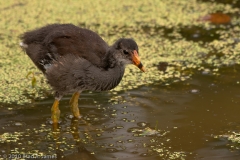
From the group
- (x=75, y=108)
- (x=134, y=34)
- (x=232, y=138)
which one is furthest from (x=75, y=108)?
(x=134, y=34)

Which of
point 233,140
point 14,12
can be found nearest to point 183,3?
point 14,12

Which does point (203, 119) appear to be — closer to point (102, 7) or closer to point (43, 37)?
point (43, 37)

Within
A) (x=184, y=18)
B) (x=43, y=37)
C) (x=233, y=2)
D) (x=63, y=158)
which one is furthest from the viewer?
(x=233, y=2)

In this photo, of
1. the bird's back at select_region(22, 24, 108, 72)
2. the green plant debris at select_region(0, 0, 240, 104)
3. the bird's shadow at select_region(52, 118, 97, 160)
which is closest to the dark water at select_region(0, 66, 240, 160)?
the bird's shadow at select_region(52, 118, 97, 160)

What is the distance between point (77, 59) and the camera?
575 centimetres

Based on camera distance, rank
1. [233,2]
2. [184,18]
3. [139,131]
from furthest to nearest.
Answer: [233,2] → [184,18] → [139,131]

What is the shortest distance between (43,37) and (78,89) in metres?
0.80

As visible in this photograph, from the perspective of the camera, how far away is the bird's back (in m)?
5.78

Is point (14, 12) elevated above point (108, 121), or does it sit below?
above

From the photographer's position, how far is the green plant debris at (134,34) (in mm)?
7113

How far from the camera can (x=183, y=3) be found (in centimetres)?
990

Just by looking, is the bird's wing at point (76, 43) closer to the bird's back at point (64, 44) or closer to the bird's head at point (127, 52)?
the bird's back at point (64, 44)

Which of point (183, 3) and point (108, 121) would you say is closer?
point (108, 121)

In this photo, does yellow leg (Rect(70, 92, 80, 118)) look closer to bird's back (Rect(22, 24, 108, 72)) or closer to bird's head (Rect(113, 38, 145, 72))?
bird's back (Rect(22, 24, 108, 72))
